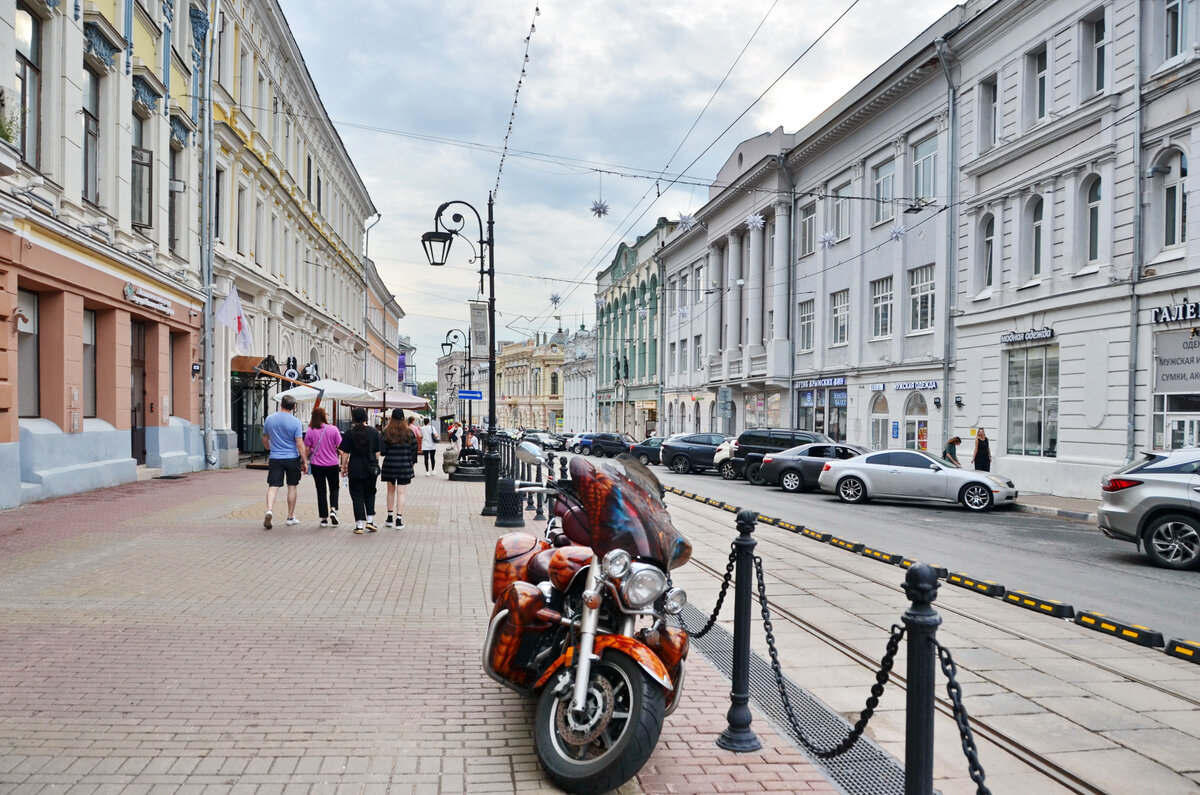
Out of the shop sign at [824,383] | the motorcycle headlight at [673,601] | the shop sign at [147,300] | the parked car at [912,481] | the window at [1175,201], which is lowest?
the parked car at [912,481]

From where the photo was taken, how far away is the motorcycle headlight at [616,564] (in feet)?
12.0

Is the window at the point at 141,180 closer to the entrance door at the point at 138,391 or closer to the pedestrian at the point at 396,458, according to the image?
the entrance door at the point at 138,391

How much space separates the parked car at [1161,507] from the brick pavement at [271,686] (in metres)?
7.54

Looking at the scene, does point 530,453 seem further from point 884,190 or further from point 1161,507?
point 884,190

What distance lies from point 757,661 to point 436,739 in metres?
2.53

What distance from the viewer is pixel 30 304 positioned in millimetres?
14227

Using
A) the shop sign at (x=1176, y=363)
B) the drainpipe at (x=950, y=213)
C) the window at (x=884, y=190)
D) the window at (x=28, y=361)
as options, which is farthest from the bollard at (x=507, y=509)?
the window at (x=884, y=190)

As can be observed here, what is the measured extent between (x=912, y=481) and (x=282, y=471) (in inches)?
512

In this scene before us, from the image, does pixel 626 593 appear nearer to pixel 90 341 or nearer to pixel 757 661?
pixel 757 661

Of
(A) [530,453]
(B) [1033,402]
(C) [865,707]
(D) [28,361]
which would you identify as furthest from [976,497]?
(D) [28,361]

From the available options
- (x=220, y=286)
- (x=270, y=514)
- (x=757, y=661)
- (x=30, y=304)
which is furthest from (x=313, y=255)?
(x=757, y=661)

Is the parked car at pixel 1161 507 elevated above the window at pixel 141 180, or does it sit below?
below

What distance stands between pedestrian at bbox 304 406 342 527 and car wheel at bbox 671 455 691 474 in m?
19.5

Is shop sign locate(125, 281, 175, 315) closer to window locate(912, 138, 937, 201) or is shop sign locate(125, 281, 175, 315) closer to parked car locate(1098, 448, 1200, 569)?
parked car locate(1098, 448, 1200, 569)
